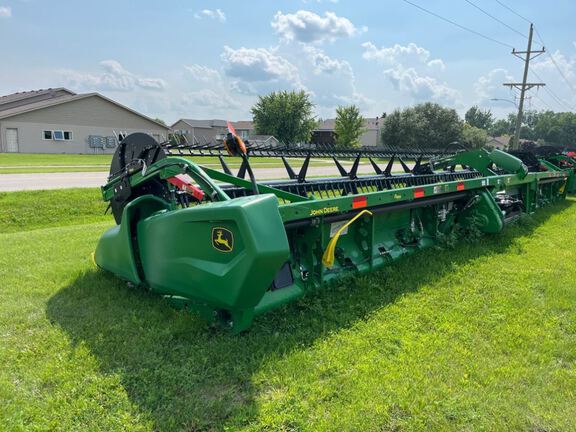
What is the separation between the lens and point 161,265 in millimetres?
3164

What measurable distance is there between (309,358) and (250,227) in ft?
3.18

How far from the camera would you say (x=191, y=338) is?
121 inches

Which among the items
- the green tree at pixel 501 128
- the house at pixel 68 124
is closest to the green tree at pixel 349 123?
the house at pixel 68 124

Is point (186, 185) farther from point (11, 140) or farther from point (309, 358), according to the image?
point (11, 140)

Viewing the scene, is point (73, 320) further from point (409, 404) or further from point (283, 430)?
point (409, 404)

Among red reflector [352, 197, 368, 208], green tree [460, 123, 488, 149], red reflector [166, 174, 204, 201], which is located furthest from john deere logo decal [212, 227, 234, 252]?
green tree [460, 123, 488, 149]

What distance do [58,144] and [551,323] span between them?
38622 mm

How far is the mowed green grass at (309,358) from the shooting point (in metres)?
2.31

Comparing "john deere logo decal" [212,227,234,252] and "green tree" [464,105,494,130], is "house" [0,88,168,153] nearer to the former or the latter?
"john deere logo decal" [212,227,234,252]

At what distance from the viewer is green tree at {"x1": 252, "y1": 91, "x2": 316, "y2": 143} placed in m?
53.6

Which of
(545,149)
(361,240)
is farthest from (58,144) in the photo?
(361,240)

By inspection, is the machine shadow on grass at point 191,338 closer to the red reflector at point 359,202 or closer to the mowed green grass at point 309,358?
the mowed green grass at point 309,358

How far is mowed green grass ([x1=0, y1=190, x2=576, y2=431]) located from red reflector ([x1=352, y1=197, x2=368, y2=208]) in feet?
2.46

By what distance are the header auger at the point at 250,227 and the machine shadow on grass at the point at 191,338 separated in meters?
0.14
